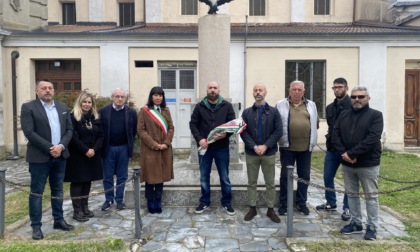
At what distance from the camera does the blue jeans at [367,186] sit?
4848 millimetres

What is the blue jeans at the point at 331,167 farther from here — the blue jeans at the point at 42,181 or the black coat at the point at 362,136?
the blue jeans at the point at 42,181

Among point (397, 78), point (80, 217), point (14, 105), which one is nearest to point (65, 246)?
point (80, 217)

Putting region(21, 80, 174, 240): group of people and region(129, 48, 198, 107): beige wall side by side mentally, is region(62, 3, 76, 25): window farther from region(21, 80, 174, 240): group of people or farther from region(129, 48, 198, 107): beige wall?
region(21, 80, 174, 240): group of people

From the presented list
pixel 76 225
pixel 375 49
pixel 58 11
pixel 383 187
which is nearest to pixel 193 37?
pixel 375 49

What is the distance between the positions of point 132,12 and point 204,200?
16.7 metres

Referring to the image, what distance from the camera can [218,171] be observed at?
5.99 m

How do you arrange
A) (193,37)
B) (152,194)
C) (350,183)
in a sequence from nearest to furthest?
(350,183)
(152,194)
(193,37)

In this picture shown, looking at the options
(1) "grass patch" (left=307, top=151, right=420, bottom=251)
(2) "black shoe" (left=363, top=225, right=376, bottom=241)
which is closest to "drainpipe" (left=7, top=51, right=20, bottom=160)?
(1) "grass patch" (left=307, top=151, right=420, bottom=251)

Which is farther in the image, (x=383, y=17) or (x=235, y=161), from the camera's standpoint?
(x=383, y=17)

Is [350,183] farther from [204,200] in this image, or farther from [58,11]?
Result: [58,11]

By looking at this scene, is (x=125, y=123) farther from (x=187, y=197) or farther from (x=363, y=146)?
(x=363, y=146)

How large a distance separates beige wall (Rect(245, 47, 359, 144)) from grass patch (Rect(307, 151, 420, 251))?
264 cm

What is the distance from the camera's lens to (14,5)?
13969mm

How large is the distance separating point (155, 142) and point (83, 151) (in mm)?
1061
